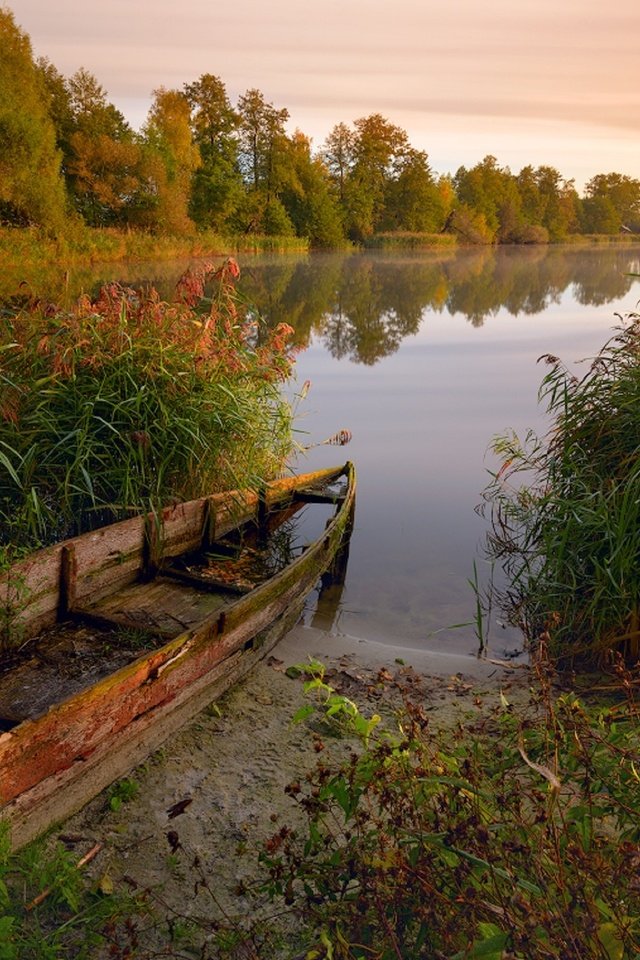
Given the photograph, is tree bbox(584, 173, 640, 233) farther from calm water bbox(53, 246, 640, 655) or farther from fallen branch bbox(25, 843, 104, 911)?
fallen branch bbox(25, 843, 104, 911)

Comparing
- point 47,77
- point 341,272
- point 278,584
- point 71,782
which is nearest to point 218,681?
point 278,584

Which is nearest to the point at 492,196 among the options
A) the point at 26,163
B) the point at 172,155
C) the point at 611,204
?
the point at 611,204

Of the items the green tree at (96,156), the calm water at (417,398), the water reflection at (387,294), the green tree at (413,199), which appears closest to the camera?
the calm water at (417,398)

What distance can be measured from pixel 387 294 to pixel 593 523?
109ft

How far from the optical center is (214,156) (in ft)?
194

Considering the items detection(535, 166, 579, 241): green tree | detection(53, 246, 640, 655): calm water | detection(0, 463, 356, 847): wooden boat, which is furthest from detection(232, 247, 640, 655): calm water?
detection(535, 166, 579, 241): green tree

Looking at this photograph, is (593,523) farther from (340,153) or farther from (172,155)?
(340,153)

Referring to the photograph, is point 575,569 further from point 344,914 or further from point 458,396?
point 458,396

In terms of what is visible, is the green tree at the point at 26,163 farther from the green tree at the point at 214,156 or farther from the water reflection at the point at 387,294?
the green tree at the point at 214,156

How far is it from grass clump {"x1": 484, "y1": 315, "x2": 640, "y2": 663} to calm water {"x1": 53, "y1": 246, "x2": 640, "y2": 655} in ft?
2.73

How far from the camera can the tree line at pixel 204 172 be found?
3456 centimetres

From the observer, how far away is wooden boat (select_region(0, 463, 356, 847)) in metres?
3.37

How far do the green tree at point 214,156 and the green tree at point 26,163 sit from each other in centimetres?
2204

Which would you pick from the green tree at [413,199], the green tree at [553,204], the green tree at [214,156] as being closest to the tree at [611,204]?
the green tree at [553,204]
